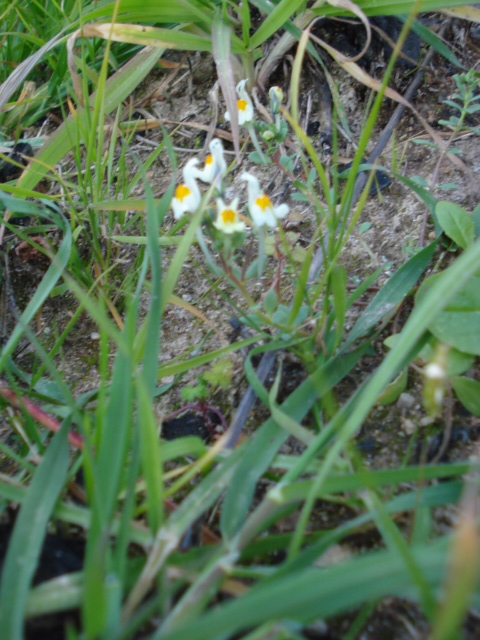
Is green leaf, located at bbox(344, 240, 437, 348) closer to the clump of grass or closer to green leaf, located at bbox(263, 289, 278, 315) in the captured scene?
the clump of grass

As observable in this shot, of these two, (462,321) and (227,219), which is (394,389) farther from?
(227,219)

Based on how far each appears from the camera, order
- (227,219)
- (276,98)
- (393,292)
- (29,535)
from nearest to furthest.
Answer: (29,535)
(227,219)
(393,292)
(276,98)

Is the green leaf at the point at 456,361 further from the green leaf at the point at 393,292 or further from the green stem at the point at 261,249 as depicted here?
the green stem at the point at 261,249

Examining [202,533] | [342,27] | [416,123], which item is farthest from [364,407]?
[342,27]

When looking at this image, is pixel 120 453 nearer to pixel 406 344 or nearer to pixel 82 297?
pixel 82 297

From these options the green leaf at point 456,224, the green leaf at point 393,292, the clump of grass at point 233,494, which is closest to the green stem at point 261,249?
the clump of grass at point 233,494

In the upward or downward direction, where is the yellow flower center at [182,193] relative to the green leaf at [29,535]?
upward

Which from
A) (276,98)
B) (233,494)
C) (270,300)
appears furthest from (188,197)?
(233,494)
